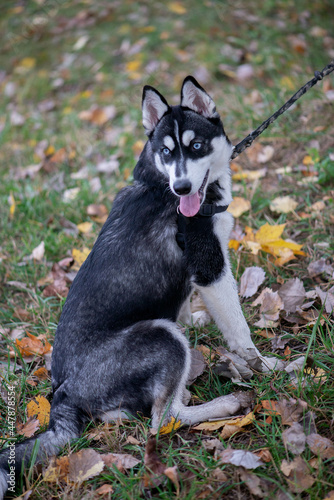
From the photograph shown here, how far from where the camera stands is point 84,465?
2395 millimetres

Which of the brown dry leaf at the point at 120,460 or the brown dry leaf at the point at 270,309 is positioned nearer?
the brown dry leaf at the point at 120,460

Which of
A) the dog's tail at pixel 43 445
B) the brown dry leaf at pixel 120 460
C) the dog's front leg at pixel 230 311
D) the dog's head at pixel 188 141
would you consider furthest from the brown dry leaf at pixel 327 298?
the dog's tail at pixel 43 445

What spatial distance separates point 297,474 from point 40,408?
1631 millimetres

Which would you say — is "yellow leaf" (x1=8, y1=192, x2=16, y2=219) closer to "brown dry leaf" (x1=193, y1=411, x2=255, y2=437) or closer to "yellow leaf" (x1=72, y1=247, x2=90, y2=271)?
"yellow leaf" (x1=72, y1=247, x2=90, y2=271)

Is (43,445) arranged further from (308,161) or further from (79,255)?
(308,161)

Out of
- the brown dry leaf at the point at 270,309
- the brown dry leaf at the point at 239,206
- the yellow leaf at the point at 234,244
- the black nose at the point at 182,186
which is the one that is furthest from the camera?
the brown dry leaf at the point at 239,206

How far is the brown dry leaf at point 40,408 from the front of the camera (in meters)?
2.81

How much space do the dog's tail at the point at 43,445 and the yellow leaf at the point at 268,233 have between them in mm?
2069

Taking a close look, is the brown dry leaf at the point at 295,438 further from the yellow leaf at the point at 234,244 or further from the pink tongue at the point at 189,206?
the yellow leaf at the point at 234,244

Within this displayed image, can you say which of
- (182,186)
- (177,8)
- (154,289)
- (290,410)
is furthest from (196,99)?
(177,8)

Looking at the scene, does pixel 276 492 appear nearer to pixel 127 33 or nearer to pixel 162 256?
pixel 162 256

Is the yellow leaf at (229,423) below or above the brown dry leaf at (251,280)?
above

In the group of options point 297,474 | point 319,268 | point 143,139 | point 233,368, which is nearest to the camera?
point 297,474

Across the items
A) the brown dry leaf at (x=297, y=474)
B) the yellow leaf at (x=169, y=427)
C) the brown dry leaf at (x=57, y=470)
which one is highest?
the brown dry leaf at (x=57, y=470)
